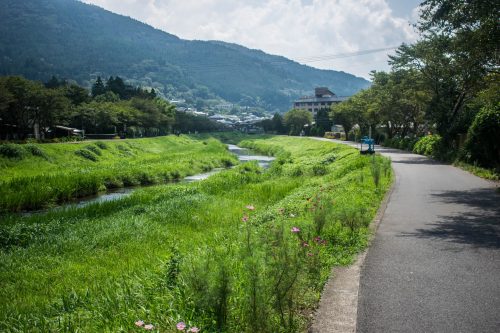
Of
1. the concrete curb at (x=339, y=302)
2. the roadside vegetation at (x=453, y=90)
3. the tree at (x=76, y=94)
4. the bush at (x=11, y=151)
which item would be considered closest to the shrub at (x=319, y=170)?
the roadside vegetation at (x=453, y=90)

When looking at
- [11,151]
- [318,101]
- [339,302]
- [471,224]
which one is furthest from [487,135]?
[318,101]

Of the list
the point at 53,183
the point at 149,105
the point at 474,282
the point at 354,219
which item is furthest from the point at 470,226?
the point at 149,105

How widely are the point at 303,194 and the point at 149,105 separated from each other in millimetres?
76053

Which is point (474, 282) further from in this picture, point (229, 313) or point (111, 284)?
point (111, 284)

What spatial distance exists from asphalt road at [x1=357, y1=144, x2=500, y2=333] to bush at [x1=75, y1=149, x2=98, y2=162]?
36.1 meters

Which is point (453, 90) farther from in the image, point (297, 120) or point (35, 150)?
point (297, 120)

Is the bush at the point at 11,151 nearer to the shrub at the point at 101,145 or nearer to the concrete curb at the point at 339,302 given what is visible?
the shrub at the point at 101,145

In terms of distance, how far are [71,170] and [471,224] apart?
97.2ft

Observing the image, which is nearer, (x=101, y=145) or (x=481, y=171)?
(x=481, y=171)

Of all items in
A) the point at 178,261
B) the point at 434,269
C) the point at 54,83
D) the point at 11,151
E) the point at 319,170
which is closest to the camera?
the point at 434,269

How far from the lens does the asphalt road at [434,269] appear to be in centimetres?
545

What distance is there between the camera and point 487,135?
21.4 m

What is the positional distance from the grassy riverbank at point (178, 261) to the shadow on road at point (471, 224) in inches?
72.6

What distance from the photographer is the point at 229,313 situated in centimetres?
551
